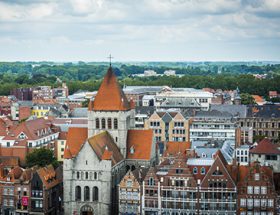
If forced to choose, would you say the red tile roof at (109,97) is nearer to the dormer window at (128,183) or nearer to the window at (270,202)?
the dormer window at (128,183)

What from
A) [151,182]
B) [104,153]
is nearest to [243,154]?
[151,182]

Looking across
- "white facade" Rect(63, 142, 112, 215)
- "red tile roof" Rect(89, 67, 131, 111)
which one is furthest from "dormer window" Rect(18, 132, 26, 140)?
"white facade" Rect(63, 142, 112, 215)

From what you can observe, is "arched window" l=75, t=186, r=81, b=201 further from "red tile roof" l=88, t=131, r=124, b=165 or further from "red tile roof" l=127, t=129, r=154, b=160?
"red tile roof" l=127, t=129, r=154, b=160

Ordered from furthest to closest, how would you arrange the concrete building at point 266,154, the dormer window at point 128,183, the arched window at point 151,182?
the concrete building at point 266,154
the dormer window at point 128,183
the arched window at point 151,182

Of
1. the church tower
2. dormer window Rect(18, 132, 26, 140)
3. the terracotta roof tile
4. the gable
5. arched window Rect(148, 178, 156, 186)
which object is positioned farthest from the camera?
dormer window Rect(18, 132, 26, 140)

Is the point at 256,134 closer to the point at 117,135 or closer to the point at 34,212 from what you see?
the point at 117,135

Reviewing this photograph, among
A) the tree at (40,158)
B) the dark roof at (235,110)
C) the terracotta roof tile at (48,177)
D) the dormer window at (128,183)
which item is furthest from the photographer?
the dark roof at (235,110)

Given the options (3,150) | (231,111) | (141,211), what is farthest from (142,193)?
(231,111)

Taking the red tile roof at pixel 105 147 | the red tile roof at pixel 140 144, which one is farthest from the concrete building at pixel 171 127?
the red tile roof at pixel 105 147
